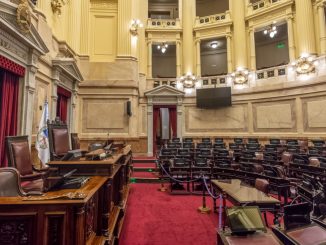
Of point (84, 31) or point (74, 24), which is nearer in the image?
point (74, 24)

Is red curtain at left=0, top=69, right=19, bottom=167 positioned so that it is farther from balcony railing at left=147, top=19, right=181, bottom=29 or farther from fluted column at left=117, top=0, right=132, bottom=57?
balcony railing at left=147, top=19, right=181, bottom=29

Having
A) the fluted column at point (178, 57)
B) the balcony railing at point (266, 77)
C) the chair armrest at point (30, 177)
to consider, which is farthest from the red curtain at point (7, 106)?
the fluted column at point (178, 57)

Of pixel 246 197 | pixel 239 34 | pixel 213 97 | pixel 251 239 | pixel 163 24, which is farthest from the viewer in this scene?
pixel 163 24

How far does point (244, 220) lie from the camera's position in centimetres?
158

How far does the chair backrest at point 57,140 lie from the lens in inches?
144

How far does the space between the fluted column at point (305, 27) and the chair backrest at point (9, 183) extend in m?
10.7

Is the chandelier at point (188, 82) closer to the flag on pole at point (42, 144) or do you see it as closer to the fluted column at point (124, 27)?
the fluted column at point (124, 27)

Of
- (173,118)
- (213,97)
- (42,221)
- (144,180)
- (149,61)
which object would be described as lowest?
(144,180)

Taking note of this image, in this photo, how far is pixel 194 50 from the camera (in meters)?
12.4

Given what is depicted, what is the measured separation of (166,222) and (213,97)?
8.60 m

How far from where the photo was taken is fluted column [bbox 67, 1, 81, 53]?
26.9 feet

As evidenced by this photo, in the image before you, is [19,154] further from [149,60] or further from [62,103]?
[149,60]

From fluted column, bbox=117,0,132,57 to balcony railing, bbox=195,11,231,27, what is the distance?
4234 millimetres

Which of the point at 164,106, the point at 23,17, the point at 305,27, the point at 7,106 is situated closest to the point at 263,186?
the point at 7,106
